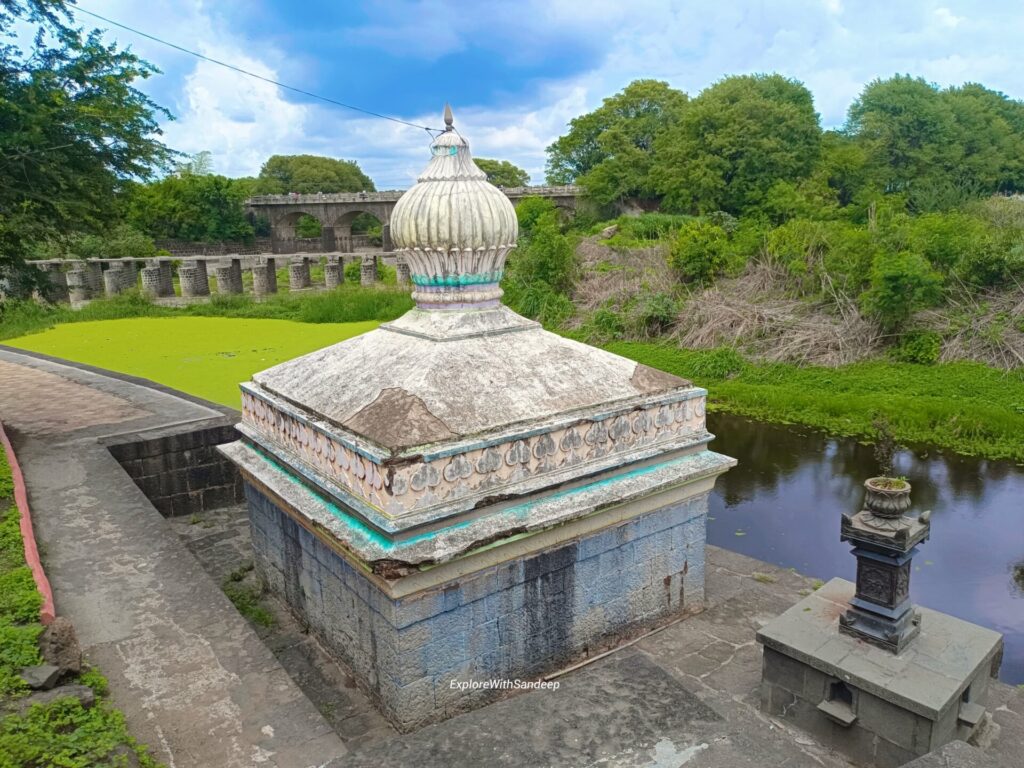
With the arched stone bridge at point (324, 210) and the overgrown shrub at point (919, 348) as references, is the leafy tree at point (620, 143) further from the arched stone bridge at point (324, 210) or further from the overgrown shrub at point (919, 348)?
the overgrown shrub at point (919, 348)

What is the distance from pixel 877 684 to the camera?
3406 millimetres

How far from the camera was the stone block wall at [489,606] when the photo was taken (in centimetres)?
359

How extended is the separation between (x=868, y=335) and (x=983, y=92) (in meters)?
29.6

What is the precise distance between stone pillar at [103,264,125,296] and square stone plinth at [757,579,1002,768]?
27.2 metres

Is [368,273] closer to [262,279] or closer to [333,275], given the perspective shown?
[333,275]

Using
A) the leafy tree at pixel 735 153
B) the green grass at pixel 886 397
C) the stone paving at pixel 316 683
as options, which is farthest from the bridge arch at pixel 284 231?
the stone paving at pixel 316 683

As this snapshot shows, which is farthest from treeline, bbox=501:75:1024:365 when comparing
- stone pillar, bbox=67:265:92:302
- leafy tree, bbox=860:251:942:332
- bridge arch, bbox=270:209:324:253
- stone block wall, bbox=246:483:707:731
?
stone pillar, bbox=67:265:92:302

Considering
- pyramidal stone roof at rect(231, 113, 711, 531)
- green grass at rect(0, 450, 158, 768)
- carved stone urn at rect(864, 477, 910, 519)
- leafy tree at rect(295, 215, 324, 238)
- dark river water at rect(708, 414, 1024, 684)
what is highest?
leafy tree at rect(295, 215, 324, 238)

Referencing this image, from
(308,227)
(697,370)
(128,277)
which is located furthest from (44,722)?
(308,227)

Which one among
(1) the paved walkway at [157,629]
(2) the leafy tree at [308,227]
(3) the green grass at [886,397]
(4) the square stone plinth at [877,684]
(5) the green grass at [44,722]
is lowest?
(3) the green grass at [886,397]

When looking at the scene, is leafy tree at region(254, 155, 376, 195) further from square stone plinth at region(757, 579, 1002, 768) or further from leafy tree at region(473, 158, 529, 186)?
square stone plinth at region(757, 579, 1002, 768)

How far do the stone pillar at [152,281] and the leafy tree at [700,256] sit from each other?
17986 mm

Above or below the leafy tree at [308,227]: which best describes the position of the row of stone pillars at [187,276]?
below

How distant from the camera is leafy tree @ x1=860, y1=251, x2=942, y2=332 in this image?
13.3 m
